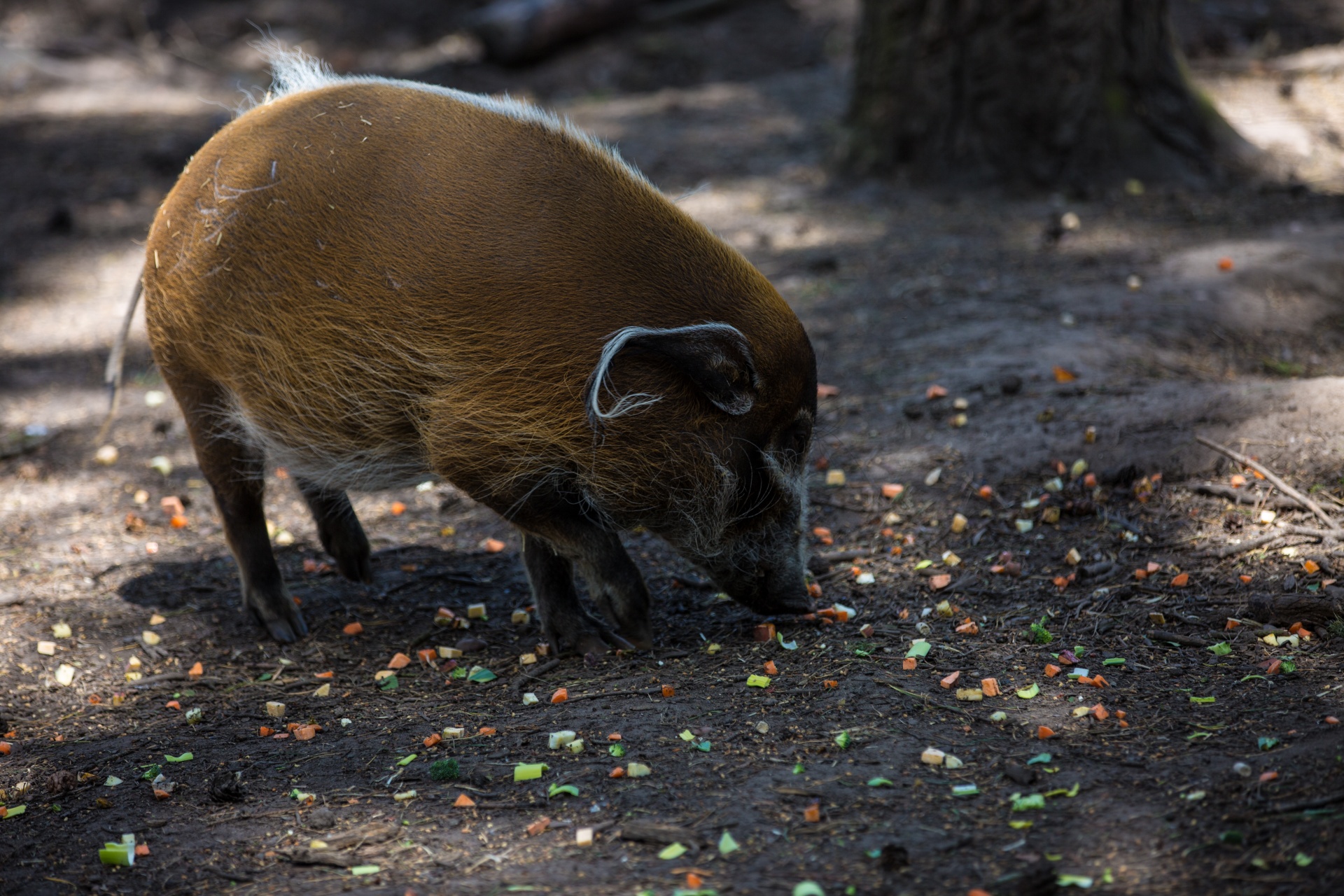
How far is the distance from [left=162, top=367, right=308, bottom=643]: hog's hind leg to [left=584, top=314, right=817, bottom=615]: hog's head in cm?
137

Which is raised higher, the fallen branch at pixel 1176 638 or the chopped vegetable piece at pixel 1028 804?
the chopped vegetable piece at pixel 1028 804

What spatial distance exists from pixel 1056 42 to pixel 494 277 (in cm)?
502

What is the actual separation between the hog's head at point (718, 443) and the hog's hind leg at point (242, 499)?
137 centimetres

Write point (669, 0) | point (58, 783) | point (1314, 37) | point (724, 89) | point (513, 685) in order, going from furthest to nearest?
point (669, 0), point (724, 89), point (1314, 37), point (513, 685), point (58, 783)

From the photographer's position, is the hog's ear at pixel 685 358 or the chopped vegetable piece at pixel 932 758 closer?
the chopped vegetable piece at pixel 932 758

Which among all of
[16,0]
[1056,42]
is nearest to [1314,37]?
[1056,42]

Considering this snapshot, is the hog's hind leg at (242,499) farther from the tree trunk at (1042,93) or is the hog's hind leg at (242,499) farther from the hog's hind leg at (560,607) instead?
the tree trunk at (1042,93)

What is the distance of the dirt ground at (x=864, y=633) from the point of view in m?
2.47

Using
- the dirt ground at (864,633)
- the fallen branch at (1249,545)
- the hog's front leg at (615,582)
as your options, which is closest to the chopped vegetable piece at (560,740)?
the dirt ground at (864,633)

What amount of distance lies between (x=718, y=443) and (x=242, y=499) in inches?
70.0

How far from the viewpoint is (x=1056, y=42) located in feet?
22.4

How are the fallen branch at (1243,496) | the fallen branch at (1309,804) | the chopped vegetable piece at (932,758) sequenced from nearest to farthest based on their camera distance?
the fallen branch at (1309,804) < the chopped vegetable piece at (932,758) < the fallen branch at (1243,496)

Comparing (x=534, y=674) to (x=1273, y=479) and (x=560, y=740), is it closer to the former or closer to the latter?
(x=560, y=740)

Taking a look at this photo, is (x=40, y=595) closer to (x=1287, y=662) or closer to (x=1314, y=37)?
(x=1287, y=662)
